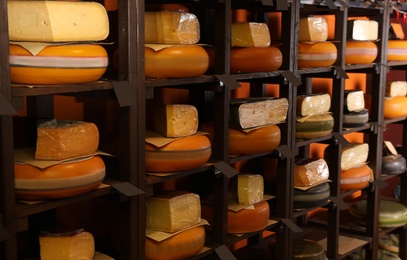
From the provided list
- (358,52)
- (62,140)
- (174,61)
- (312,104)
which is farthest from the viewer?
(358,52)

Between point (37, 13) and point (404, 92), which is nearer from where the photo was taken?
point (37, 13)

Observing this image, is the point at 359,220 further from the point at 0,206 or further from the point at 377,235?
the point at 0,206

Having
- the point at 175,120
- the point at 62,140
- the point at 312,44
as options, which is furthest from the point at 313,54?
the point at 62,140

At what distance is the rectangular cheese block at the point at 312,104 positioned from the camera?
2.85 metres

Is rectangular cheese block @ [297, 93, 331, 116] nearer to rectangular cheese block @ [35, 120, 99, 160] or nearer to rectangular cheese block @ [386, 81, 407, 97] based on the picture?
rectangular cheese block @ [386, 81, 407, 97]

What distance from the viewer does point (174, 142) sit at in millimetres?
2127

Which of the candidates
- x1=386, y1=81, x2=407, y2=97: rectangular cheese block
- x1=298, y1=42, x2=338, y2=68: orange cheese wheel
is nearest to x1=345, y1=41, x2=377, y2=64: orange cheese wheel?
x1=298, y1=42, x2=338, y2=68: orange cheese wheel

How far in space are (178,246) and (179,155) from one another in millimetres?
319

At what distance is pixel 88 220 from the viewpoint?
7.97ft

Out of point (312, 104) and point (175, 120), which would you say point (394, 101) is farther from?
point (175, 120)

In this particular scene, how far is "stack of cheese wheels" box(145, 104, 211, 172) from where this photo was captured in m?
2.08

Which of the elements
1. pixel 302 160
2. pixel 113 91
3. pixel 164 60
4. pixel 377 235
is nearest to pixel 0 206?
pixel 113 91

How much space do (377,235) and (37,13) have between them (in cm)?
253

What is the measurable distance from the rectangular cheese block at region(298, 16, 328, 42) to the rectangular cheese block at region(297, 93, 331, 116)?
26cm
